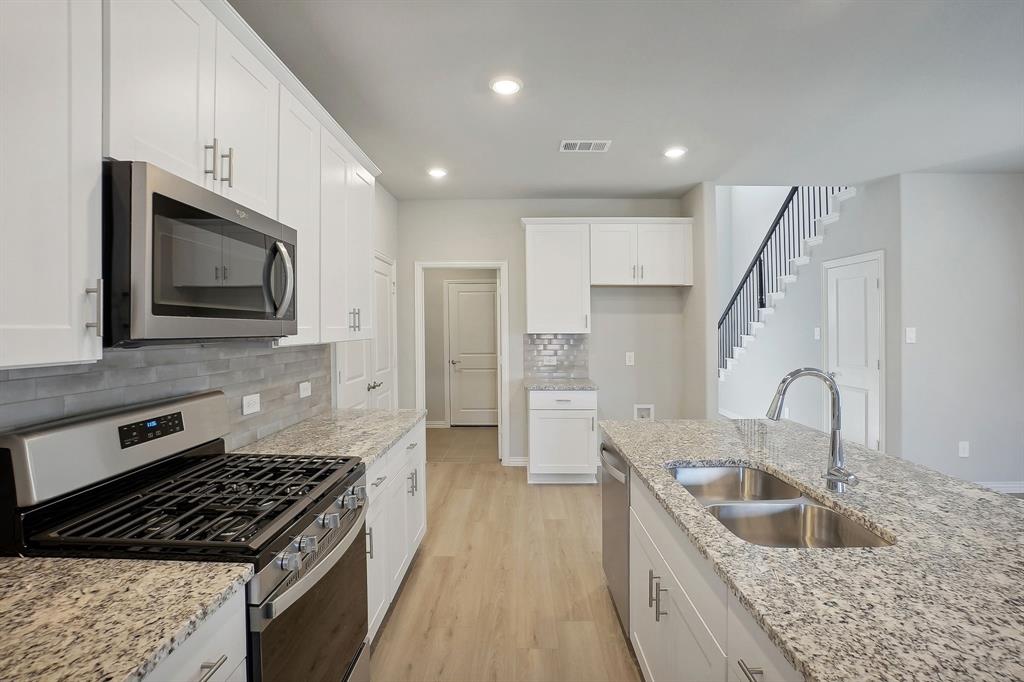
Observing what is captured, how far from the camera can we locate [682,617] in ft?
4.44

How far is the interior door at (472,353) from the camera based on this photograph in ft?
22.8

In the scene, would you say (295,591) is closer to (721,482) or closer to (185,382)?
(185,382)

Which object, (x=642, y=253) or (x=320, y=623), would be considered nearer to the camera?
(x=320, y=623)

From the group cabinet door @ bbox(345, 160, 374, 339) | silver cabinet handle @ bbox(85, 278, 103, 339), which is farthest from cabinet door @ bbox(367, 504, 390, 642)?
silver cabinet handle @ bbox(85, 278, 103, 339)

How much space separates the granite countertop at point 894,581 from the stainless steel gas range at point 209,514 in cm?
100

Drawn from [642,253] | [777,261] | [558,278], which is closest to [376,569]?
[558,278]

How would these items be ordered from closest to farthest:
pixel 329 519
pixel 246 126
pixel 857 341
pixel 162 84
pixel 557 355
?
pixel 162 84 < pixel 329 519 < pixel 246 126 < pixel 857 341 < pixel 557 355

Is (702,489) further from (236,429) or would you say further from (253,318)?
(236,429)

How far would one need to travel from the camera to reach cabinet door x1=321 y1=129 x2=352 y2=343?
2.30 metres

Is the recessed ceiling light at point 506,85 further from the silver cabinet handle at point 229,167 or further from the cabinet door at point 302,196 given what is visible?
the silver cabinet handle at point 229,167

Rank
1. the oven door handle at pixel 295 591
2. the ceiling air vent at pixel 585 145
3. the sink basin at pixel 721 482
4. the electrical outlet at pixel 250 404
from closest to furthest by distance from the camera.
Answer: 1. the oven door handle at pixel 295 591
2. the sink basin at pixel 721 482
3. the electrical outlet at pixel 250 404
4. the ceiling air vent at pixel 585 145

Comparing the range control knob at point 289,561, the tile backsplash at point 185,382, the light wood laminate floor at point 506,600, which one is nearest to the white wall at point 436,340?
the light wood laminate floor at point 506,600

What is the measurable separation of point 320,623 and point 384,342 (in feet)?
11.0

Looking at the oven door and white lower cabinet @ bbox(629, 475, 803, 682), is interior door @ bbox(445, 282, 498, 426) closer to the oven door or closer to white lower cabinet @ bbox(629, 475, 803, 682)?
white lower cabinet @ bbox(629, 475, 803, 682)
